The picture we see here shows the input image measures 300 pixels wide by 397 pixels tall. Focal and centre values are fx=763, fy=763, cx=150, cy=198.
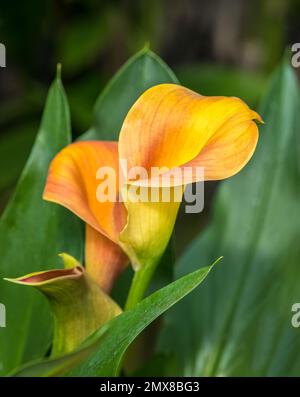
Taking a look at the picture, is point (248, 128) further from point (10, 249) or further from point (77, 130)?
point (77, 130)

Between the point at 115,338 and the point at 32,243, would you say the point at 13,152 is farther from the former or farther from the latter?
the point at 115,338

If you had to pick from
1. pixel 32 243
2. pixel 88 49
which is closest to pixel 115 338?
pixel 32 243

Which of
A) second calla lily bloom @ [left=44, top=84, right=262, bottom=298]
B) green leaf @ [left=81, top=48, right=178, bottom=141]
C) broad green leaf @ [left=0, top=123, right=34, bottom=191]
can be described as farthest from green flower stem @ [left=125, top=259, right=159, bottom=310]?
broad green leaf @ [left=0, top=123, right=34, bottom=191]

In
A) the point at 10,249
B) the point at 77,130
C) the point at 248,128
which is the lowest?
the point at 77,130

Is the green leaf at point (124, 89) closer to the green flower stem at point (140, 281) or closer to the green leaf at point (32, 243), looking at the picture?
the green leaf at point (32, 243)

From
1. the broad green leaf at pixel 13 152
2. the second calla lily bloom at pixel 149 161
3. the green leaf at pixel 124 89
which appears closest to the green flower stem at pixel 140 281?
the second calla lily bloom at pixel 149 161
